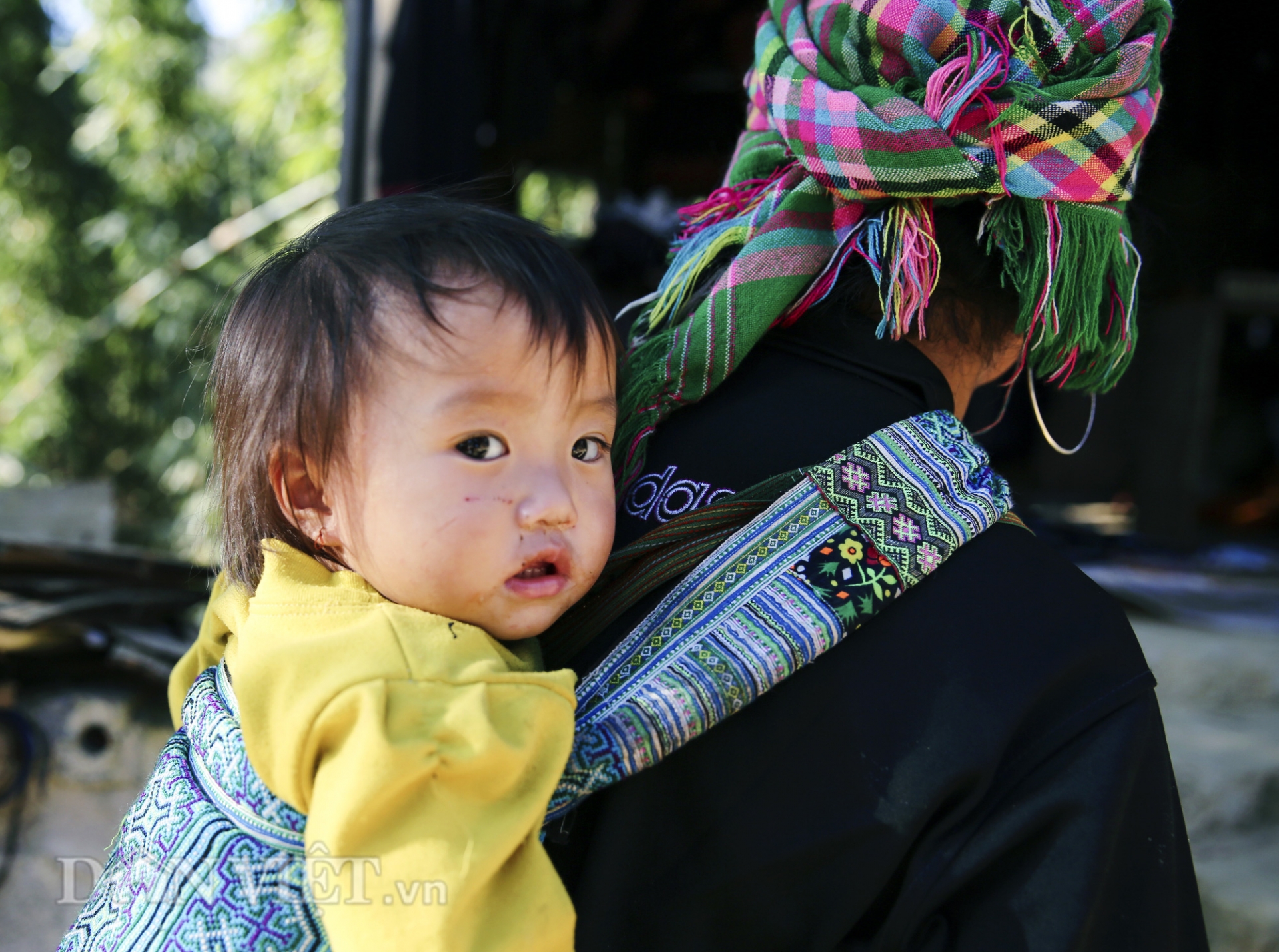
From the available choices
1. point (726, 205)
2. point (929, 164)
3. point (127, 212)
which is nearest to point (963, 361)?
point (929, 164)

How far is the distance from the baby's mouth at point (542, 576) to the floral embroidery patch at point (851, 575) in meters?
0.25

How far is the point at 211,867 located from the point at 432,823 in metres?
0.30

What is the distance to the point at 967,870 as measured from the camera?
38.9 inches

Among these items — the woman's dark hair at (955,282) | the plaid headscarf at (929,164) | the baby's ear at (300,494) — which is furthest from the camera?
the woman's dark hair at (955,282)

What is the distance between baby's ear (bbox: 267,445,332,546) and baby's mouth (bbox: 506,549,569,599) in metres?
0.22

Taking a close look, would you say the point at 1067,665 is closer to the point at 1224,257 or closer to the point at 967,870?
the point at 967,870

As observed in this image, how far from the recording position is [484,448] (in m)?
1.00

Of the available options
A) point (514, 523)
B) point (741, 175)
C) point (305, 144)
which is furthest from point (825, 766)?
point (305, 144)

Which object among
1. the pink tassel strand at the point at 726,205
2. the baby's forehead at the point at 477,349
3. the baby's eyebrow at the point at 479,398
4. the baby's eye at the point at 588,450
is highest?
the pink tassel strand at the point at 726,205

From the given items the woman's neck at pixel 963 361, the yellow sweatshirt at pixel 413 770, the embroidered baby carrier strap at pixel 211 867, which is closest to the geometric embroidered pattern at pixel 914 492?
the woman's neck at pixel 963 361

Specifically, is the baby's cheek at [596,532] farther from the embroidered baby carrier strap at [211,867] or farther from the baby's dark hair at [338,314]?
the embroidered baby carrier strap at [211,867]

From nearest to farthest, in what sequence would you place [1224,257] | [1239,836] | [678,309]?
1. [678,309]
2. [1239,836]
3. [1224,257]

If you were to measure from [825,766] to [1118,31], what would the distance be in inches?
37.4

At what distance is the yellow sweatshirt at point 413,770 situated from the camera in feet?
2.65
